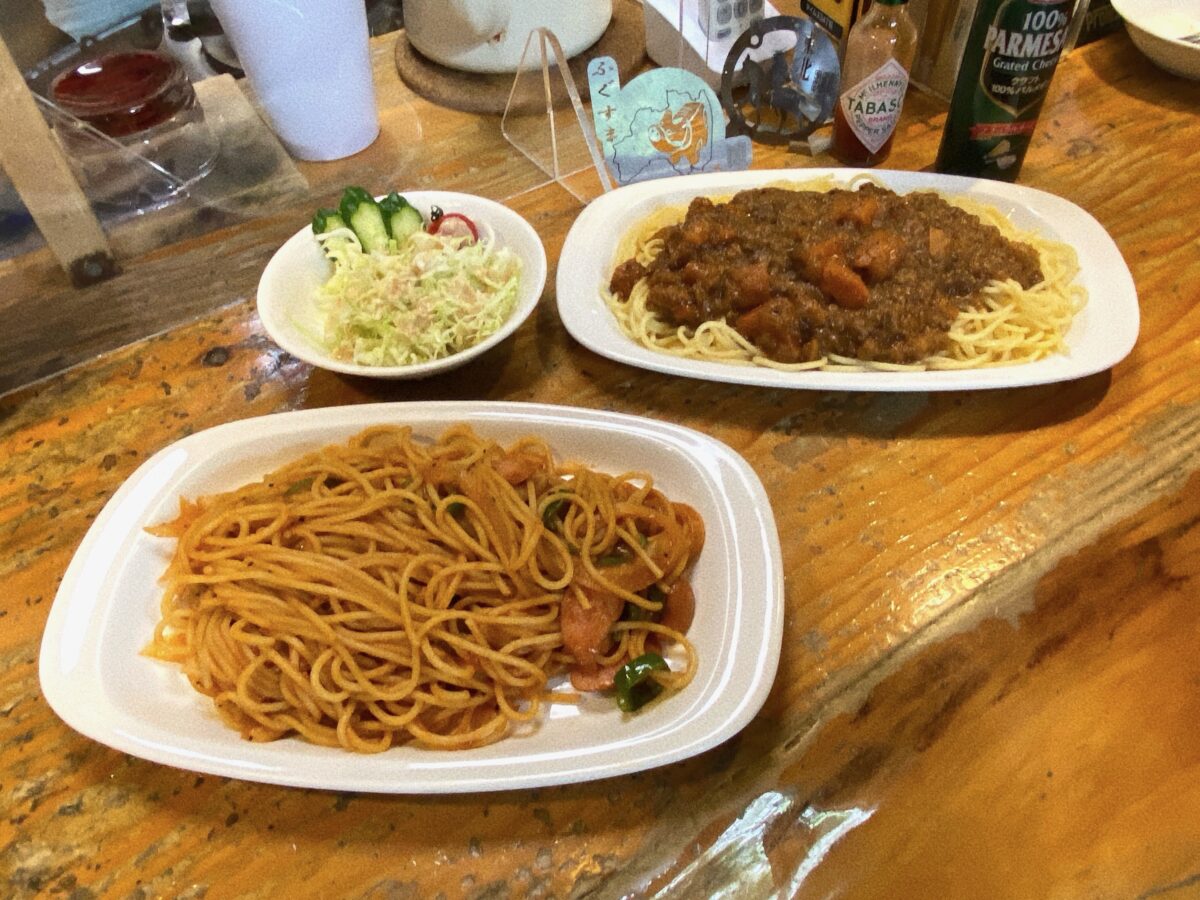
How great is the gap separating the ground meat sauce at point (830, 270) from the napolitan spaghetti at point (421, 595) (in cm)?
63

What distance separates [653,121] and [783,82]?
54 cm

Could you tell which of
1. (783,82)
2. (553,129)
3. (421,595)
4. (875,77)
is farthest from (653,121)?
(421,595)

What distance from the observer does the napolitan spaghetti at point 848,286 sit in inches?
74.1

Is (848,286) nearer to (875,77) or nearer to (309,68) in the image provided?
(875,77)

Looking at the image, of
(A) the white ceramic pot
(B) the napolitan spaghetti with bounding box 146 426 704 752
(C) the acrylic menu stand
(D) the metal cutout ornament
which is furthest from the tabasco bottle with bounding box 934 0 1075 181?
(B) the napolitan spaghetti with bounding box 146 426 704 752

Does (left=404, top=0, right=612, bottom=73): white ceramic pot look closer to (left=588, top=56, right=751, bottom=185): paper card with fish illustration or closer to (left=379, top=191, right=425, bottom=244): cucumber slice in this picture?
(left=588, top=56, right=751, bottom=185): paper card with fish illustration

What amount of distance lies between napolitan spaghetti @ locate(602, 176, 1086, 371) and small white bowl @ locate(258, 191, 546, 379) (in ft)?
0.81

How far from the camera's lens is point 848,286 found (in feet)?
6.17

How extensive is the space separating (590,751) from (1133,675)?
1010mm

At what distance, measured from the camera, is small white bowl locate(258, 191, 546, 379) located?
1.76 m

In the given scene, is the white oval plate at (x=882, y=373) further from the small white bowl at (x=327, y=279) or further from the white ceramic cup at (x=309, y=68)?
the white ceramic cup at (x=309, y=68)

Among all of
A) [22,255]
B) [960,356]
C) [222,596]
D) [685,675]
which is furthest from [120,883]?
[960,356]

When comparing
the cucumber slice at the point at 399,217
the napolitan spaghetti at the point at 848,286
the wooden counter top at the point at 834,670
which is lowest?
the wooden counter top at the point at 834,670

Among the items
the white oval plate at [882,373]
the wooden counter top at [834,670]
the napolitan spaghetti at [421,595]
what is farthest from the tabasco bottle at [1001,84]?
the napolitan spaghetti at [421,595]
